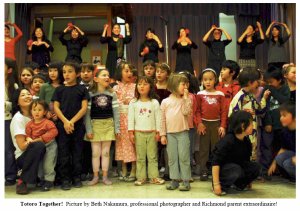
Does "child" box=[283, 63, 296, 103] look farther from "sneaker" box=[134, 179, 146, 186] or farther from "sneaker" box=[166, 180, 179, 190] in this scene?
"sneaker" box=[134, 179, 146, 186]

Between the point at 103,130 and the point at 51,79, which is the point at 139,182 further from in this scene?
the point at 51,79

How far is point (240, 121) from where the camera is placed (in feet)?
8.58

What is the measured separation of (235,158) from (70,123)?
1310 mm

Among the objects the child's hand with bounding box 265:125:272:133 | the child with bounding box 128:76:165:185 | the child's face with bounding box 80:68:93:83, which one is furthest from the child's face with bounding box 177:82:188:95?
the child's face with bounding box 80:68:93:83

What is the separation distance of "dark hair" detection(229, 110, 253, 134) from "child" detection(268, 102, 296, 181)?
0.24 metres

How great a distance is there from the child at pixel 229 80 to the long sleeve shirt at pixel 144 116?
67 cm

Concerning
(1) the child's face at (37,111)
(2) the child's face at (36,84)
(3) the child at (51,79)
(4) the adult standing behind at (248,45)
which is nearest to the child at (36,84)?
(2) the child's face at (36,84)

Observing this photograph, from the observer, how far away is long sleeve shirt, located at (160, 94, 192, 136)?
2.84 metres

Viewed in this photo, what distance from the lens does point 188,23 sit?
27.6ft

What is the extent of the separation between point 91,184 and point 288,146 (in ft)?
5.24

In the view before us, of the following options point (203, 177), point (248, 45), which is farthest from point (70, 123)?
point (248, 45)
